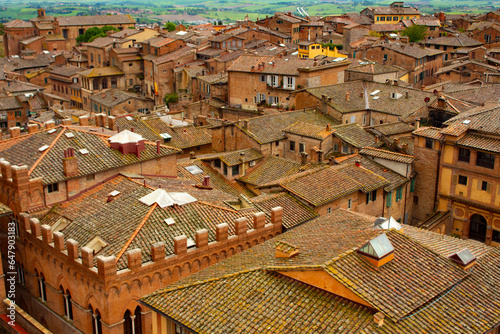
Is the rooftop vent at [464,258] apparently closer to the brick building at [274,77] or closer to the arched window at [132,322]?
the arched window at [132,322]

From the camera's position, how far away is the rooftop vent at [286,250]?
25.0 meters

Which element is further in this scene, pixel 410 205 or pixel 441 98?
pixel 441 98

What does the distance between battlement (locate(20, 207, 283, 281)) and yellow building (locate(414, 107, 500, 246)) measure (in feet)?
56.2

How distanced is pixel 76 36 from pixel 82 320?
157016 millimetres

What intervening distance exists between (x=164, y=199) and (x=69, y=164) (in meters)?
6.74

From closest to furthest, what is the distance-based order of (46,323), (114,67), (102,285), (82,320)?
(102,285)
(82,320)
(46,323)
(114,67)

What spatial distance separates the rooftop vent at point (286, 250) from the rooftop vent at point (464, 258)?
21.8ft

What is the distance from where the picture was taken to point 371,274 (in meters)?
22.0

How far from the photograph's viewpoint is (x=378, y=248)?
22516 millimetres

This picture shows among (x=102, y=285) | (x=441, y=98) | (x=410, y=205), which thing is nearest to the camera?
(x=102, y=285)

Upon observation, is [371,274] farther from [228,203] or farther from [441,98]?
[441,98]

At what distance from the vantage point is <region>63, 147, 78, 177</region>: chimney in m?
34.0

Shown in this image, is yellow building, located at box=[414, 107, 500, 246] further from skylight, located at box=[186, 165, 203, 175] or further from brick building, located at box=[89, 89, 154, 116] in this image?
brick building, located at box=[89, 89, 154, 116]

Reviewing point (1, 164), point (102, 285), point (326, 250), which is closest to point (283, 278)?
point (326, 250)
